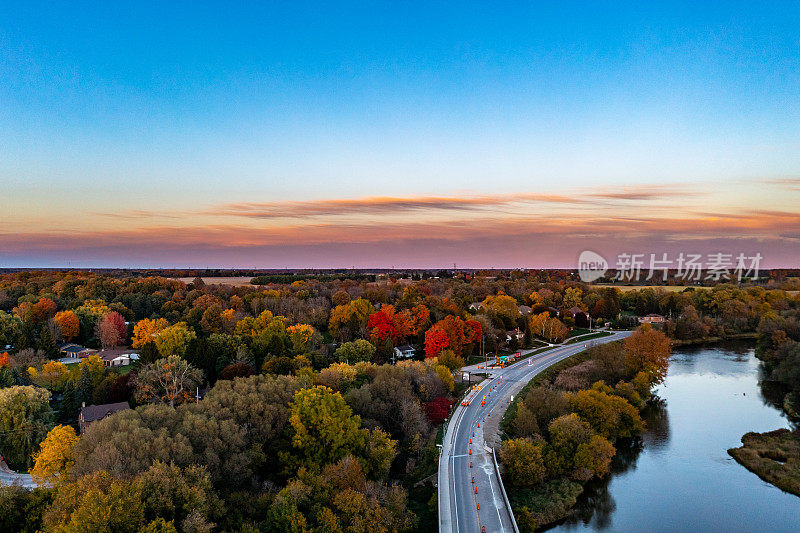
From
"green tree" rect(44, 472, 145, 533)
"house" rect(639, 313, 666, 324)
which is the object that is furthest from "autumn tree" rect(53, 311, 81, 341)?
"house" rect(639, 313, 666, 324)

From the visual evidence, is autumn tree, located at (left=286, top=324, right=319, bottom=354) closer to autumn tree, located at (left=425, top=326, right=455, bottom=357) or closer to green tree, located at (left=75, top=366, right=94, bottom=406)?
autumn tree, located at (left=425, top=326, right=455, bottom=357)

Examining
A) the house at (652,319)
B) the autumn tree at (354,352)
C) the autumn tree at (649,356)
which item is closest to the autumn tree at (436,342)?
the autumn tree at (354,352)

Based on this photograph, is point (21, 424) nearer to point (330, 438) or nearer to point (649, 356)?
point (330, 438)

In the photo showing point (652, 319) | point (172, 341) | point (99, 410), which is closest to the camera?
point (99, 410)

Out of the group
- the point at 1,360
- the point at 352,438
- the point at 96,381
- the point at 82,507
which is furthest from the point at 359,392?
the point at 1,360

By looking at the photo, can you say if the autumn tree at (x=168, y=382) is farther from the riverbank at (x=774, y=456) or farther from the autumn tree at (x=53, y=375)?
the riverbank at (x=774, y=456)

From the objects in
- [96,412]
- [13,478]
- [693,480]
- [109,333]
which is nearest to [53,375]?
[96,412]

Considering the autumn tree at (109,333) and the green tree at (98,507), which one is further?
the autumn tree at (109,333)
